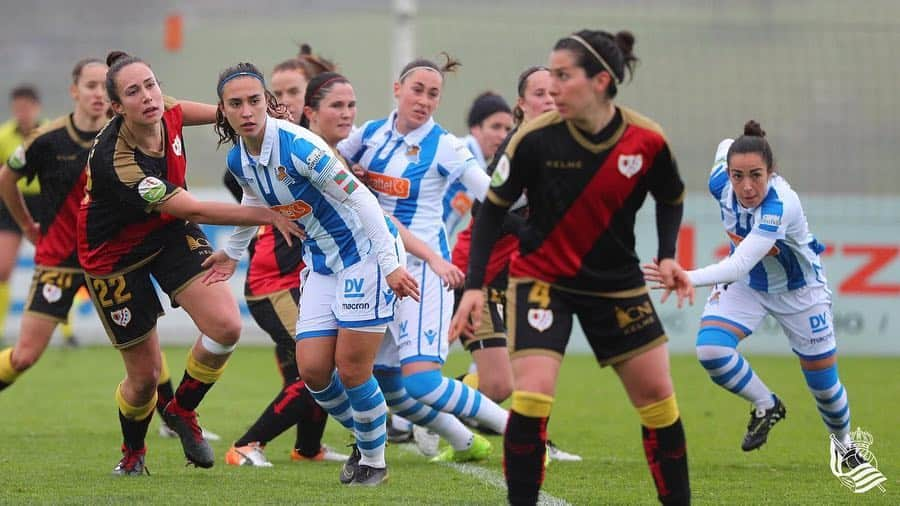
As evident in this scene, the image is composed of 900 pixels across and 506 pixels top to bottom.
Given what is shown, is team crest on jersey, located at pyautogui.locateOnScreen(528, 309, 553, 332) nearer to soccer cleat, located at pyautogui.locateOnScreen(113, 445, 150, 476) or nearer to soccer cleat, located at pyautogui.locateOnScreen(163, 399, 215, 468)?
soccer cleat, located at pyautogui.locateOnScreen(163, 399, 215, 468)

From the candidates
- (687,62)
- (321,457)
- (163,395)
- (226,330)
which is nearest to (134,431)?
(226,330)

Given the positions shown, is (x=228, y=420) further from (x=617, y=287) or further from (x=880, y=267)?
(x=880, y=267)

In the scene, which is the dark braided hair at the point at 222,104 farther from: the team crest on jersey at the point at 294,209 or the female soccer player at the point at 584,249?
the female soccer player at the point at 584,249

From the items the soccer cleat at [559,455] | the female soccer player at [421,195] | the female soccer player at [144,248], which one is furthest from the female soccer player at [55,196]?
the soccer cleat at [559,455]

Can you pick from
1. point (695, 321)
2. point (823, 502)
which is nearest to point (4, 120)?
point (695, 321)

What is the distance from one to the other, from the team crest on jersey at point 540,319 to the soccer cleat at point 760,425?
262cm

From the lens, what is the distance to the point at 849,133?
18.2m

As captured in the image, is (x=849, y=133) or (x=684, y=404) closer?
(x=684, y=404)

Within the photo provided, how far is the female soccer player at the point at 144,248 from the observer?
6.68 metres

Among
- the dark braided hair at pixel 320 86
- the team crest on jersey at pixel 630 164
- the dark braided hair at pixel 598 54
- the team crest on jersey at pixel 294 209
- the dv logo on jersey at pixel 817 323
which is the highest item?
the dark braided hair at pixel 598 54

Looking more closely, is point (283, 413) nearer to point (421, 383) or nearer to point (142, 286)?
point (421, 383)

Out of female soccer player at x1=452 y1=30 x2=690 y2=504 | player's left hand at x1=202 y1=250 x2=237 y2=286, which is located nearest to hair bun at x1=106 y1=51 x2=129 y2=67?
player's left hand at x1=202 y1=250 x2=237 y2=286

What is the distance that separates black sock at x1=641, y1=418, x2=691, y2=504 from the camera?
18.0ft

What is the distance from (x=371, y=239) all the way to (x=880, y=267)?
11.0 meters
